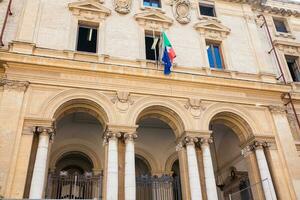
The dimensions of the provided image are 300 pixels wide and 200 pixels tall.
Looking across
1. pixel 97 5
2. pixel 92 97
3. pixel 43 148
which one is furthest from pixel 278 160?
pixel 97 5

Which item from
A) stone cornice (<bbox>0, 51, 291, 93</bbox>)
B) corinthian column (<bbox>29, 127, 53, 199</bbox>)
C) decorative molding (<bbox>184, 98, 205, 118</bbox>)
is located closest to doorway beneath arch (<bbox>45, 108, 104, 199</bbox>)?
stone cornice (<bbox>0, 51, 291, 93</bbox>)

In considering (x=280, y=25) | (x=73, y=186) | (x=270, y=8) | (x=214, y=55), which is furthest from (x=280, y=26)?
(x=73, y=186)

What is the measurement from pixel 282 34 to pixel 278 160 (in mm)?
9138

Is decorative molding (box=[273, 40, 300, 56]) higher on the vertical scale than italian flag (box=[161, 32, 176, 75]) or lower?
higher

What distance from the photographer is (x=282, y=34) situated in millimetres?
18547

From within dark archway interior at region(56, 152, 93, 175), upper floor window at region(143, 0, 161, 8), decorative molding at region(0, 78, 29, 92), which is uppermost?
upper floor window at region(143, 0, 161, 8)

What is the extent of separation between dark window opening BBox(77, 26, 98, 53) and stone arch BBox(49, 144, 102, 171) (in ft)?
15.2

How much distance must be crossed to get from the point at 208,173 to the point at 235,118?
3214 mm

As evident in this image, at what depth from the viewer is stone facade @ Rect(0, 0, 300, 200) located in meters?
10.9

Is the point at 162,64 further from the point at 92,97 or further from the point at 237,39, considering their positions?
the point at 237,39

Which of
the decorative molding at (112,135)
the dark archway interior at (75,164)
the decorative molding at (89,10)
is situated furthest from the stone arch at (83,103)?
the decorative molding at (89,10)

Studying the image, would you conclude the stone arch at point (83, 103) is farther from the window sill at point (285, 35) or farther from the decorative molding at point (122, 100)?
the window sill at point (285, 35)

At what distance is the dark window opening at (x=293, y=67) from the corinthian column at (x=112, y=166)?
38.0 ft

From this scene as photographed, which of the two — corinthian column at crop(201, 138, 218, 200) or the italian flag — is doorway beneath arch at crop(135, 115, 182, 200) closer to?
the italian flag
